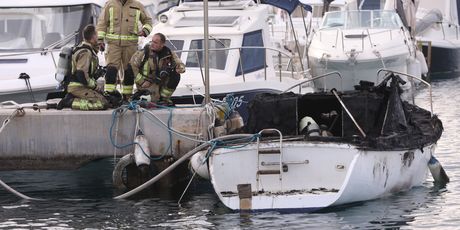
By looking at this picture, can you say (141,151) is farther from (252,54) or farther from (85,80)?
(252,54)

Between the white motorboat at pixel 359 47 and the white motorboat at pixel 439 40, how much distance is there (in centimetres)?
1016

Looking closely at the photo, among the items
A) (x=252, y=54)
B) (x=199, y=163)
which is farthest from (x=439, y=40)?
(x=199, y=163)

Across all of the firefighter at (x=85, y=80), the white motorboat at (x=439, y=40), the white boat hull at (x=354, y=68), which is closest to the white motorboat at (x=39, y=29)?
the firefighter at (x=85, y=80)

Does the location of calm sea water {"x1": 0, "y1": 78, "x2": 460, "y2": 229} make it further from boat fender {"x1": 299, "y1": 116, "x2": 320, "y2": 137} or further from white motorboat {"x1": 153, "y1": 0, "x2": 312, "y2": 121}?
white motorboat {"x1": 153, "y1": 0, "x2": 312, "y2": 121}

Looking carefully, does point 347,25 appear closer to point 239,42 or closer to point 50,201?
point 239,42

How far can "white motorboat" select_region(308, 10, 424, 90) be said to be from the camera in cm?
2680

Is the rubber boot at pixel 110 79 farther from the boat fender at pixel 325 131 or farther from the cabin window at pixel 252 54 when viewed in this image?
the cabin window at pixel 252 54

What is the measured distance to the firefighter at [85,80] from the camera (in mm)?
15492

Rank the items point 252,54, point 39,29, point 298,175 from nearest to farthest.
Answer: point 298,175, point 252,54, point 39,29

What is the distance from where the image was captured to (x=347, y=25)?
92.2 ft

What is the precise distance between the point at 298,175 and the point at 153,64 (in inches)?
127

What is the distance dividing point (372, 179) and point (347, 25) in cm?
1442

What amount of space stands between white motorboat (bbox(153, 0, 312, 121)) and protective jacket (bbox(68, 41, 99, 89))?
2.75 m

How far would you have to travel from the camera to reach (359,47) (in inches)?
1061
